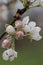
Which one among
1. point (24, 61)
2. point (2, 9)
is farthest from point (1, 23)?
point (24, 61)

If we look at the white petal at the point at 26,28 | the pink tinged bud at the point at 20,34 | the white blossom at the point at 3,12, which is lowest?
the white blossom at the point at 3,12

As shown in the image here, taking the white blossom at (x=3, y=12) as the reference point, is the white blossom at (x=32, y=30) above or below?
above

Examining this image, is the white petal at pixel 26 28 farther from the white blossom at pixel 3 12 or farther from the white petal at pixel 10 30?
the white blossom at pixel 3 12

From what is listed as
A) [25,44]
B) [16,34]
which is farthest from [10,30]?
[25,44]

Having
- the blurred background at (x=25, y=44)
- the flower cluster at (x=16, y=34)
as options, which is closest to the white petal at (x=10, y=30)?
the flower cluster at (x=16, y=34)

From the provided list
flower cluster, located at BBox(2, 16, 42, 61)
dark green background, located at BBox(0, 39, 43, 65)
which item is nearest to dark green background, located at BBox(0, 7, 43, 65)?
dark green background, located at BBox(0, 39, 43, 65)

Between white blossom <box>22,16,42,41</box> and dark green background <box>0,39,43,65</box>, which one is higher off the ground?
white blossom <box>22,16,42,41</box>

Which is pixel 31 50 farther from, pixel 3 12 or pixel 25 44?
pixel 3 12

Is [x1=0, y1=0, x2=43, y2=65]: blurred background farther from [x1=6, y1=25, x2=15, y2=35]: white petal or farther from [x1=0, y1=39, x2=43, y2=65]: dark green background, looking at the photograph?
[x1=6, y1=25, x2=15, y2=35]: white petal
